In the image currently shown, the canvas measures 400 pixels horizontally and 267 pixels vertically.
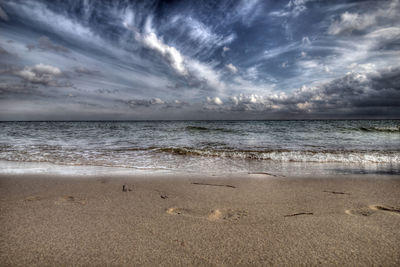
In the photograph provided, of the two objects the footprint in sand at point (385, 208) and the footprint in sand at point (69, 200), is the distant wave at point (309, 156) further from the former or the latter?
the footprint in sand at point (69, 200)

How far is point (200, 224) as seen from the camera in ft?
7.46

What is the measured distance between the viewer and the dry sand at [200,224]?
5.55 feet

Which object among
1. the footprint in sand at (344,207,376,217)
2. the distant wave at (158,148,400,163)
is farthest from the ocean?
the footprint in sand at (344,207,376,217)

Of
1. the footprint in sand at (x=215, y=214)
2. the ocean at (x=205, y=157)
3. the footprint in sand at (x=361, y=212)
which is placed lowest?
the ocean at (x=205, y=157)

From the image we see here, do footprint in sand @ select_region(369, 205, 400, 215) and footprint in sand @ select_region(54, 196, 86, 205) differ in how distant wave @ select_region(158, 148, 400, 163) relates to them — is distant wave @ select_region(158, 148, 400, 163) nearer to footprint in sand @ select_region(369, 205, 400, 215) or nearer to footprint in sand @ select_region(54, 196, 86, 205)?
footprint in sand @ select_region(369, 205, 400, 215)

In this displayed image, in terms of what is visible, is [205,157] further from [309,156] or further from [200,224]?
[200,224]

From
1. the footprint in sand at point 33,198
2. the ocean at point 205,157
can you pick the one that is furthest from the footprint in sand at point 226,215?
the footprint in sand at point 33,198

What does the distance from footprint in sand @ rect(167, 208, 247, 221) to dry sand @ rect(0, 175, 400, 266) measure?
0.5 inches

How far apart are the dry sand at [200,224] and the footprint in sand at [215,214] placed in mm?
13

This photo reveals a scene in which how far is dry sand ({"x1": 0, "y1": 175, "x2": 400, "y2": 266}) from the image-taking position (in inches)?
66.6

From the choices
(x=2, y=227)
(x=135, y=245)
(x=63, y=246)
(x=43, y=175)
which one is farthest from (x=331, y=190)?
(x=43, y=175)

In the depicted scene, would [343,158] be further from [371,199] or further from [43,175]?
[43,175]

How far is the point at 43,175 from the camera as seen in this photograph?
4652 mm

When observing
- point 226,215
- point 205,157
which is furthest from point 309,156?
point 226,215
